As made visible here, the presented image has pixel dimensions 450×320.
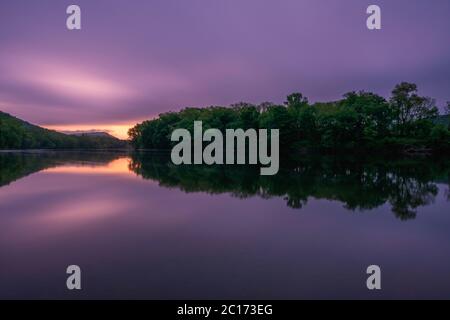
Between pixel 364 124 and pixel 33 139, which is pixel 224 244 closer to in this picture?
pixel 364 124

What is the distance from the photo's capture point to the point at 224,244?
8625 mm

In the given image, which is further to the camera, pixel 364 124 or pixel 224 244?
pixel 364 124

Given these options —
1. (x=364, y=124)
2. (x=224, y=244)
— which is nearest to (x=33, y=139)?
(x=364, y=124)

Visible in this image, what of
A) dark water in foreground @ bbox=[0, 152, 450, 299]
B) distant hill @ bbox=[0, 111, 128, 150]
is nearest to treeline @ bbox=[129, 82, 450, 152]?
dark water in foreground @ bbox=[0, 152, 450, 299]

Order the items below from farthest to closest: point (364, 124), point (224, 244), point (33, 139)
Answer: point (33, 139), point (364, 124), point (224, 244)

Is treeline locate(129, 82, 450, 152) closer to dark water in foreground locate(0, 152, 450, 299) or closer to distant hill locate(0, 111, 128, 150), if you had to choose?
dark water in foreground locate(0, 152, 450, 299)

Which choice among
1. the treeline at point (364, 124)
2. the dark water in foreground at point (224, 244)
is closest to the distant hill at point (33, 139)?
the treeline at point (364, 124)

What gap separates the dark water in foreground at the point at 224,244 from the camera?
6.13 metres

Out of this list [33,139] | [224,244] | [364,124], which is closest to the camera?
[224,244]

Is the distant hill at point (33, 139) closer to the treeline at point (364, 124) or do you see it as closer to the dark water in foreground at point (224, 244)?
the treeline at point (364, 124)

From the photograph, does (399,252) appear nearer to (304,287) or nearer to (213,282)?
(304,287)

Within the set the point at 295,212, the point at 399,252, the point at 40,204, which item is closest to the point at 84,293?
the point at 399,252
